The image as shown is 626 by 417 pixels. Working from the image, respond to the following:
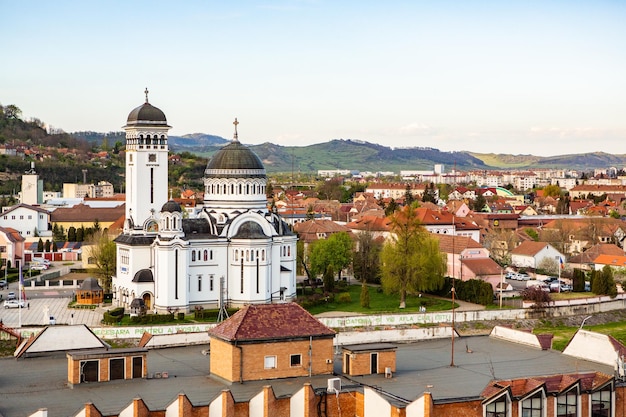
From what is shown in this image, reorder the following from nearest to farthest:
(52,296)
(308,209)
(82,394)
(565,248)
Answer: (82,394) → (52,296) → (565,248) → (308,209)

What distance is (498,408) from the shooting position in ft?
86.5

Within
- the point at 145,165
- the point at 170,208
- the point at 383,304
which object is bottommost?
the point at 383,304

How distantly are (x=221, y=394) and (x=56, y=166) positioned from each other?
14422cm

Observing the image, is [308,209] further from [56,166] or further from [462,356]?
[462,356]

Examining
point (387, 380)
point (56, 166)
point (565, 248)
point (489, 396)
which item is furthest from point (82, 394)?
point (56, 166)

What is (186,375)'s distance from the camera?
2994 cm

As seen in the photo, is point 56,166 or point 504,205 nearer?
point 504,205

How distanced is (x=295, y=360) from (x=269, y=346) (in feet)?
3.31

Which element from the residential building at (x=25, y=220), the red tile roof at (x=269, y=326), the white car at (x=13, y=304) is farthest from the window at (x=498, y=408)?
the residential building at (x=25, y=220)

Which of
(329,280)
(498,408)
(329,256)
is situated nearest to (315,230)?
(329,256)

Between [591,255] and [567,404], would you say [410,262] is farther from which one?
Answer: [567,404]

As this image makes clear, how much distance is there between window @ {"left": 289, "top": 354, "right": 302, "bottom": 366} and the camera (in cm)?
2945

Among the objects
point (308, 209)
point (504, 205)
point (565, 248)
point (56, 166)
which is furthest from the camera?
point (56, 166)

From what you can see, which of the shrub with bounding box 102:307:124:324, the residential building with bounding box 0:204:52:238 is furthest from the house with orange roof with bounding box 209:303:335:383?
the residential building with bounding box 0:204:52:238
